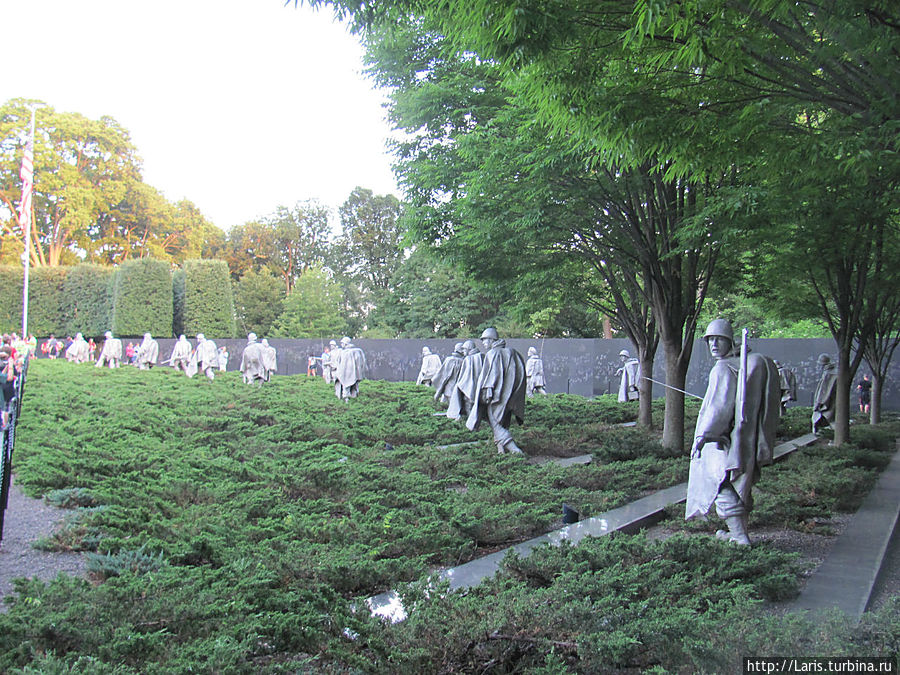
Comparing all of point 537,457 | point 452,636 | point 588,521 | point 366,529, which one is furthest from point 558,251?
point 452,636

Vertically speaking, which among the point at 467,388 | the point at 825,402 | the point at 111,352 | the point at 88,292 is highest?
the point at 88,292

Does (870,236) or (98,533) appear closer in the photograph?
(98,533)

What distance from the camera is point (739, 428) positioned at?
5.69 m

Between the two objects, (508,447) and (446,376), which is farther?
(446,376)

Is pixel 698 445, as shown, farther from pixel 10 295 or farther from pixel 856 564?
pixel 10 295

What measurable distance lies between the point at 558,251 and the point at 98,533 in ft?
30.4

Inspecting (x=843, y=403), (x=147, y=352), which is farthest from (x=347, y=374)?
→ (x=147, y=352)

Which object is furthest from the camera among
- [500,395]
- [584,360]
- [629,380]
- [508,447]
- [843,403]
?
[584,360]

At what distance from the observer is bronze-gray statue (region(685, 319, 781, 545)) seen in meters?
5.68

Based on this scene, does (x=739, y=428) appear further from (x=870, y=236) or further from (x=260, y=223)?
(x=260, y=223)

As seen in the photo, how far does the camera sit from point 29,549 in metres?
6.07

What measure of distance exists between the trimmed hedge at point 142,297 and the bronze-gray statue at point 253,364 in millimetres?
21989

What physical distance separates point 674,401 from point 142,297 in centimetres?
4063

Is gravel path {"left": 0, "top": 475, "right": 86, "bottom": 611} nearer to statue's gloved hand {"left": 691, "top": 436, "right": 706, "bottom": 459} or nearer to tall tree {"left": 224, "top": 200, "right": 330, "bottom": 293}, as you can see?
statue's gloved hand {"left": 691, "top": 436, "right": 706, "bottom": 459}
